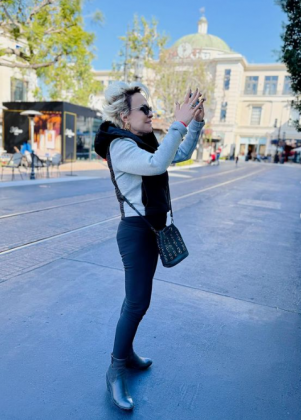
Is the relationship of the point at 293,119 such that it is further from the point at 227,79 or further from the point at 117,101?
the point at 227,79

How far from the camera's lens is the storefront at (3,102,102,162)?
73.2 feet

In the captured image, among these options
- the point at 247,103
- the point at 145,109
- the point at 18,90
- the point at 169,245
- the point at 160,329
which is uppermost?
the point at 247,103

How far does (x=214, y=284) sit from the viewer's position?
4027 mm

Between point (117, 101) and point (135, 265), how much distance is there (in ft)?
3.28

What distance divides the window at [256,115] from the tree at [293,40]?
57578 millimetres

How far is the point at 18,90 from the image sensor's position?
3005cm

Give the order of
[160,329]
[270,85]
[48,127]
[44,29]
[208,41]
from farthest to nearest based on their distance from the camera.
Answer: [208,41], [270,85], [48,127], [44,29], [160,329]

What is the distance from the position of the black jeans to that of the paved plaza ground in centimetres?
49

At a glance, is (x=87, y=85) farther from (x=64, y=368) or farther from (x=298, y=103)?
(x=64, y=368)

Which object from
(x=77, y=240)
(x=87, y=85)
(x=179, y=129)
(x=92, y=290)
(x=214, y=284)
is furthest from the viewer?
(x=87, y=85)

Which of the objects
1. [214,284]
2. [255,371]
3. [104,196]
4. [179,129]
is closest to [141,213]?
[179,129]

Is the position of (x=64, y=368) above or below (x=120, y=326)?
below

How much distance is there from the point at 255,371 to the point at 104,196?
325 inches

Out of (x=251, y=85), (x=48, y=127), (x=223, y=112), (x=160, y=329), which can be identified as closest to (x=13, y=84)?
(x=48, y=127)
